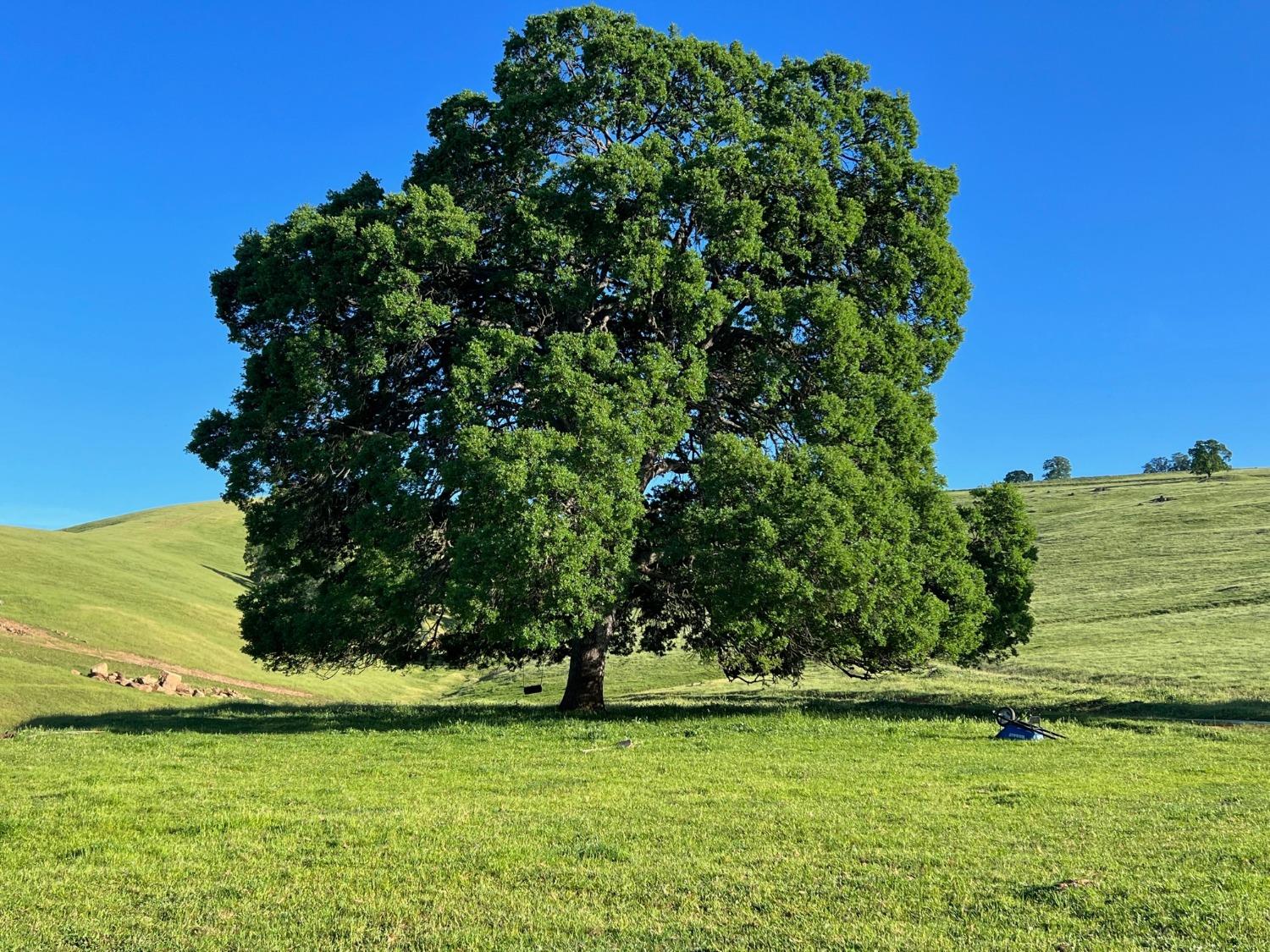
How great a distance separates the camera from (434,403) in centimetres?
2430

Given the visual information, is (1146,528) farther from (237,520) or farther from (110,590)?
(237,520)

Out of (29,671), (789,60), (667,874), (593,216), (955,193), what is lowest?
(667,874)

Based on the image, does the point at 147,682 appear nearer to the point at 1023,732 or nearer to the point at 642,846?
the point at 1023,732

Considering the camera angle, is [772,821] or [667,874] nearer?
[667,874]

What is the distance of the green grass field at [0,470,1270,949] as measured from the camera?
7387 millimetres

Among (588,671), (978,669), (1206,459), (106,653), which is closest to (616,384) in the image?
(588,671)

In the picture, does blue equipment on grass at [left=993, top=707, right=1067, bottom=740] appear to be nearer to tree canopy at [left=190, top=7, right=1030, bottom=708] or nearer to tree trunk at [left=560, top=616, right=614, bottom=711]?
tree canopy at [left=190, top=7, right=1030, bottom=708]

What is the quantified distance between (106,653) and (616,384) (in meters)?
29.8

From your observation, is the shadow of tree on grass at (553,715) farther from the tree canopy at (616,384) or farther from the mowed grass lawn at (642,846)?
the mowed grass lawn at (642,846)

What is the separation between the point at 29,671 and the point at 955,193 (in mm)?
33361

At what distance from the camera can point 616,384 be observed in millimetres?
23562

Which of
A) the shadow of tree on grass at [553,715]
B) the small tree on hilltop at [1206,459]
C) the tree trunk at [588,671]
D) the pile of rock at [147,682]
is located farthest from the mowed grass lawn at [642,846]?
the small tree on hilltop at [1206,459]

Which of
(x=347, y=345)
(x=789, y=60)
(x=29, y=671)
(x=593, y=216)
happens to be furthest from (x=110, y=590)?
(x=789, y=60)

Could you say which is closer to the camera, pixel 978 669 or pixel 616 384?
pixel 616 384
